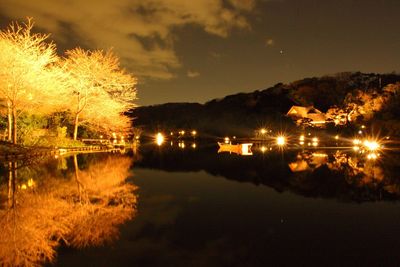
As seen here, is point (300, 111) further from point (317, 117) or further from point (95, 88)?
point (95, 88)

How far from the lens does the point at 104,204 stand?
8.92 m

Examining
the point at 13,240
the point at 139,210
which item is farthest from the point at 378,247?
the point at 13,240

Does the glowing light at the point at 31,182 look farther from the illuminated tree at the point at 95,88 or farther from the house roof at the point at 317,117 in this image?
the house roof at the point at 317,117

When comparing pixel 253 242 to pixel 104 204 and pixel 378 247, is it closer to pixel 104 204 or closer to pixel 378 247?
pixel 378 247

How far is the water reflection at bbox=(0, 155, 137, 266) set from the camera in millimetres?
5853

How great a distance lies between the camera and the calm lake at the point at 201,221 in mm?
5375

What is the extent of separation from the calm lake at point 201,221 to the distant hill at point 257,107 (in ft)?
159

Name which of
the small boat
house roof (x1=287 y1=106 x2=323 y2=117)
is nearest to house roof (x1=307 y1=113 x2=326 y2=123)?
house roof (x1=287 y1=106 x2=323 y2=117)

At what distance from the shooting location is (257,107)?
88.6 meters

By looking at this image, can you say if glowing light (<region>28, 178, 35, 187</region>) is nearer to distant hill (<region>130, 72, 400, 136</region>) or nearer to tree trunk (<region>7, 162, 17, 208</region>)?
tree trunk (<region>7, 162, 17, 208</region>)

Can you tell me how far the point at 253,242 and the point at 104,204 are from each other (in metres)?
4.60

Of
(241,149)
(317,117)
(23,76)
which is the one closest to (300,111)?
(317,117)

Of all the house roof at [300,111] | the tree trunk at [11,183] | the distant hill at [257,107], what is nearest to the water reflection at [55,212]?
the tree trunk at [11,183]

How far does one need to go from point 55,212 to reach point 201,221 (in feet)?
11.8
